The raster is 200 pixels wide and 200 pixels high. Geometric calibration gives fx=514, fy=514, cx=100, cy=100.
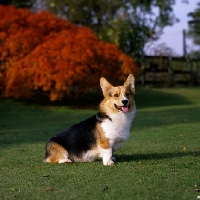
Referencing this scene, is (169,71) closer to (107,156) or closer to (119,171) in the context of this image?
(107,156)

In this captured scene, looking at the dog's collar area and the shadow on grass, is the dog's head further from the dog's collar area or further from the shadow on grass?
the shadow on grass

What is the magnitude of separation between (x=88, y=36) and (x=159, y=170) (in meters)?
15.6

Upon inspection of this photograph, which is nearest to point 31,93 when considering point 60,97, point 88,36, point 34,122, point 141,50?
point 60,97

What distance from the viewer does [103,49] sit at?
2230cm

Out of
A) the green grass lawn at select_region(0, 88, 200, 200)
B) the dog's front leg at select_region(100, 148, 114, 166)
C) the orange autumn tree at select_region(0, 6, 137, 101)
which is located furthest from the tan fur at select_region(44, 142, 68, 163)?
the orange autumn tree at select_region(0, 6, 137, 101)

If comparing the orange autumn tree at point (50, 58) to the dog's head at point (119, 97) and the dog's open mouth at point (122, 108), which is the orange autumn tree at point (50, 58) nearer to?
the dog's head at point (119, 97)

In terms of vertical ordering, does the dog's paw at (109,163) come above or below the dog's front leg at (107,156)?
below

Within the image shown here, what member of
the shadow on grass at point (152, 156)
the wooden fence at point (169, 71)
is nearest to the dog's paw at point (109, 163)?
the shadow on grass at point (152, 156)

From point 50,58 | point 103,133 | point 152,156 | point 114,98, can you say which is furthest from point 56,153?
point 50,58

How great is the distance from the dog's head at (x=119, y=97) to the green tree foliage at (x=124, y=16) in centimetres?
2505

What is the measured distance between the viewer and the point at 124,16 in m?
34.6

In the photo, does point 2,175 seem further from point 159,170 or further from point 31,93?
point 31,93

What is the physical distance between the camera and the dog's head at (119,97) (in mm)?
7301

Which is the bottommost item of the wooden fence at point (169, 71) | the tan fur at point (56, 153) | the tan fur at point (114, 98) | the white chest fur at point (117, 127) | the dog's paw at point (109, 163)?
the wooden fence at point (169, 71)
